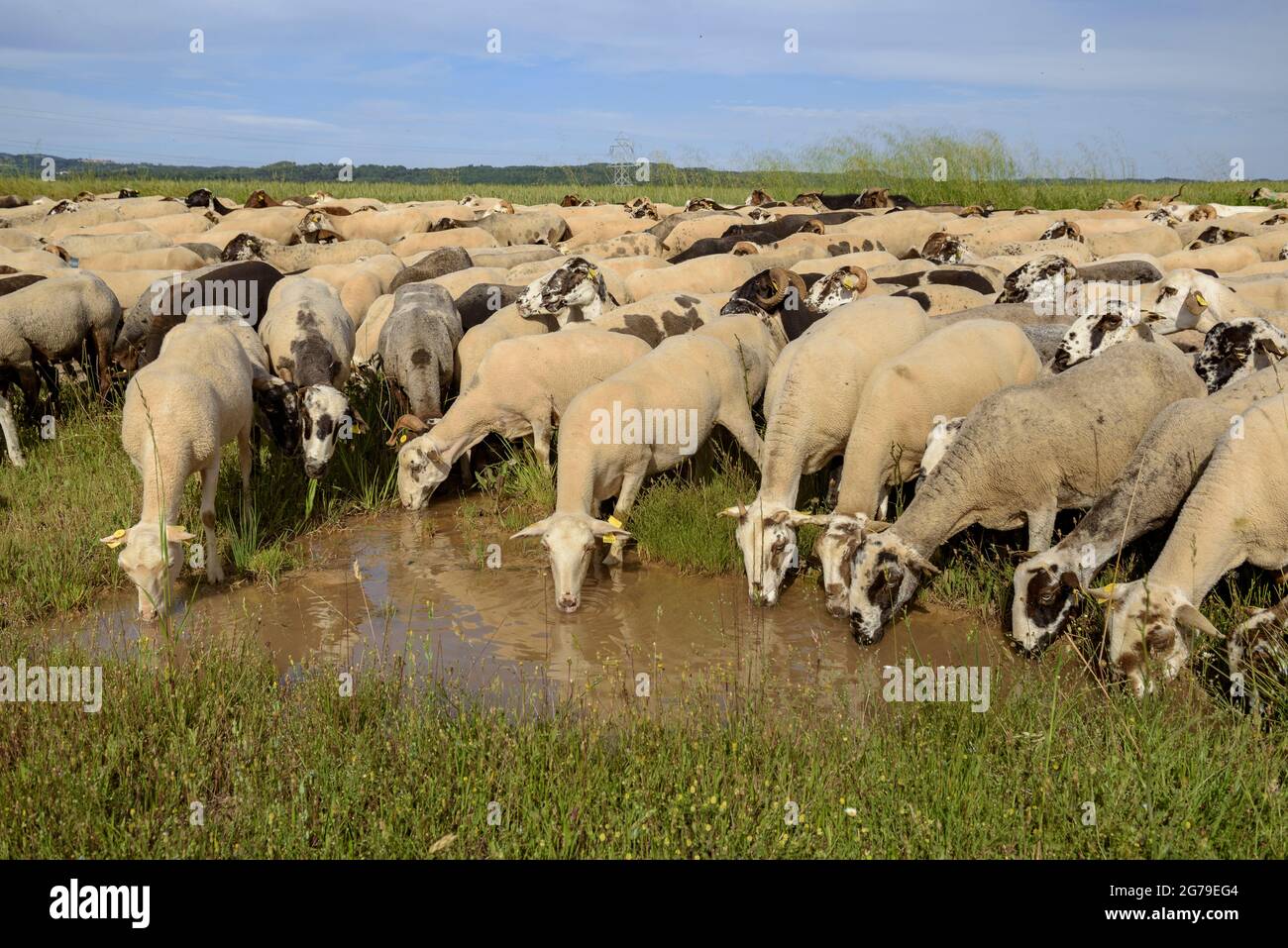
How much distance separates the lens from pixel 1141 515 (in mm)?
6543

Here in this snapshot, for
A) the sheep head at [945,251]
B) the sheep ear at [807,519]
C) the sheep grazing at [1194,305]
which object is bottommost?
the sheep ear at [807,519]

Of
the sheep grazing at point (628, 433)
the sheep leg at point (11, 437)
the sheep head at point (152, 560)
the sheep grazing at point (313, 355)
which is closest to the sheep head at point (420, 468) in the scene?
the sheep grazing at point (313, 355)

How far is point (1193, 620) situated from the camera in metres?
5.52

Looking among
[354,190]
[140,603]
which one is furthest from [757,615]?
[354,190]

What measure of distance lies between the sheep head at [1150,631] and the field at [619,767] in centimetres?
16

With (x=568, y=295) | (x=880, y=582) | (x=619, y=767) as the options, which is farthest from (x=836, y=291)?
(x=619, y=767)

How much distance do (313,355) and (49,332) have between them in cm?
282

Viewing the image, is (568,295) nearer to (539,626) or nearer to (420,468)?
(420,468)

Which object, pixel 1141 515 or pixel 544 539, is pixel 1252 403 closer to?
pixel 1141 515

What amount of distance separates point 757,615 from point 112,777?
3.93 meters

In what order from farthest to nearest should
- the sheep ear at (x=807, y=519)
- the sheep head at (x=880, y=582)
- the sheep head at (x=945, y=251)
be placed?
the sheep head at (x=945, y=251) → the sheep ear at (x=807, y=519) → the sheep head at (x=880, y=582)

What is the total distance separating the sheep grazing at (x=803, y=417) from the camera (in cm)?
753

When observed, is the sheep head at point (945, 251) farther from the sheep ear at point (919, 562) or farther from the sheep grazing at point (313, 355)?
the sheep ear at point (919, 562)

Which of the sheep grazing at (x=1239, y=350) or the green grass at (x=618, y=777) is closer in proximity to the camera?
the green grass at (x=618, y=777)
